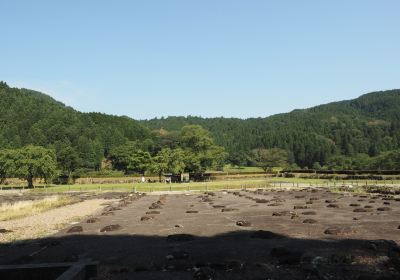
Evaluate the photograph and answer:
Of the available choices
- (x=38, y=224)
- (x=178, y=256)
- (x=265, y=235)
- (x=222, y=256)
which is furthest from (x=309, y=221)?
(x=38, y=224)

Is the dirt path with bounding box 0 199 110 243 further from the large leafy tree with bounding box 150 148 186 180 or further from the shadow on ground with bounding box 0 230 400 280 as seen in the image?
the large leafy tree with bounding box 150 148 186 180

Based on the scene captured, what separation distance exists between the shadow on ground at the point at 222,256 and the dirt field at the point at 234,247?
1.7 inches

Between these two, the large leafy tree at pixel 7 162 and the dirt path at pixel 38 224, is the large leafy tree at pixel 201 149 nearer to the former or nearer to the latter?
the large leafy tree at pixel 7 162

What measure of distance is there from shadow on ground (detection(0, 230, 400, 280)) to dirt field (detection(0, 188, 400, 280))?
1.7 inches

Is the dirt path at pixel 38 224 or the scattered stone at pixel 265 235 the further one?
the dirt path at pixel 38 224

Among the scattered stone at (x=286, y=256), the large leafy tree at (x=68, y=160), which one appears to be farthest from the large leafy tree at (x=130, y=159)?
the scattered stone at (x=286, y=256)

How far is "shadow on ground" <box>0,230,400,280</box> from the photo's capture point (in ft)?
62.9

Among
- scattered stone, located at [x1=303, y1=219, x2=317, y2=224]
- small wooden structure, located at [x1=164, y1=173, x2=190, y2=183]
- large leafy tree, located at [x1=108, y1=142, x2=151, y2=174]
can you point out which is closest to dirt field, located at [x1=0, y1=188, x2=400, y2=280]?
scattered stone, located at [x1=303, y1=219, x2=317, y2=224]

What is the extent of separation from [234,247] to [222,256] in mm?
2677

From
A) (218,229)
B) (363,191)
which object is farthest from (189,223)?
(363,191)

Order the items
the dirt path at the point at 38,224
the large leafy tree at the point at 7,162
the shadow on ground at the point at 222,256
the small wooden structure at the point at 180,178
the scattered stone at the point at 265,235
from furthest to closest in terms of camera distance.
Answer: the small wooden structure at the point at 180,178, the large leafy tree at the point at 7,162, the dirt path at the point at 38,224, the scattered stone at the point at 265,235, the shadow on ground at the point at 222,256

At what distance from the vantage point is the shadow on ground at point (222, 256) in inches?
755

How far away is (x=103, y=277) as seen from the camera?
19094 mm

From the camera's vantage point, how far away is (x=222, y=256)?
23.2m
